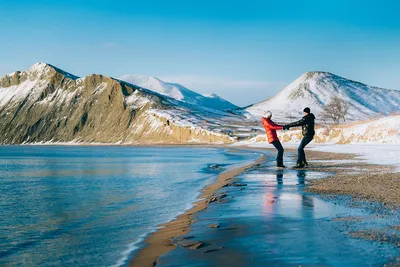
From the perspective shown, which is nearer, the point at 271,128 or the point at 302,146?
the point at 302,146

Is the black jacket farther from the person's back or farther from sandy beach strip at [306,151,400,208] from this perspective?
sandy beach strip at [306,151,400,208]

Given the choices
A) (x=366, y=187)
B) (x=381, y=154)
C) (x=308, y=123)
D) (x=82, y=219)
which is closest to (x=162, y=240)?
(x=82, y=219)

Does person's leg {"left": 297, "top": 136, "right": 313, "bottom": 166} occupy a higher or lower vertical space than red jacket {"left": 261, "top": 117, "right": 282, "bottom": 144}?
lower

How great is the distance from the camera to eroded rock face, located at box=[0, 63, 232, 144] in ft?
507

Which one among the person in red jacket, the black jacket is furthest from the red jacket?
the black jacket

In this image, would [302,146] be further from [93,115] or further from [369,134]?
[93,115]

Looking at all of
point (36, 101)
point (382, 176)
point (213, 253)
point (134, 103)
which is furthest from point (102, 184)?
point (36, 101)

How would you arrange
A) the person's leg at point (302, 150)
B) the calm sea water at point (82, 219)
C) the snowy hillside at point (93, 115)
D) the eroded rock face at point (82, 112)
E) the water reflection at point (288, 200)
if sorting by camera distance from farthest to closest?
the eroded rock face at point (82, 112) < the snowy hillside at point (93, 115) < the person's leg at point (302, 150) < the water reflection at point (288, 200) < the calm sea water at point (82, 219)

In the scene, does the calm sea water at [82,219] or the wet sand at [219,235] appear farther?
the calm sea water at [82,219]

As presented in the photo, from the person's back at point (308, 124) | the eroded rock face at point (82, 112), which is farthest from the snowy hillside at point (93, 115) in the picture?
the person's back at point (308, 124)

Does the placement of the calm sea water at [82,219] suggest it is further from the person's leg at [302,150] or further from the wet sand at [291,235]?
the person's leg at [302,150]

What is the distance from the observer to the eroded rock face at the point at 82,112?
154625 mm

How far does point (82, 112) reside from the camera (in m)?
176

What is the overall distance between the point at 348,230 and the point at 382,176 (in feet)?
27.1
